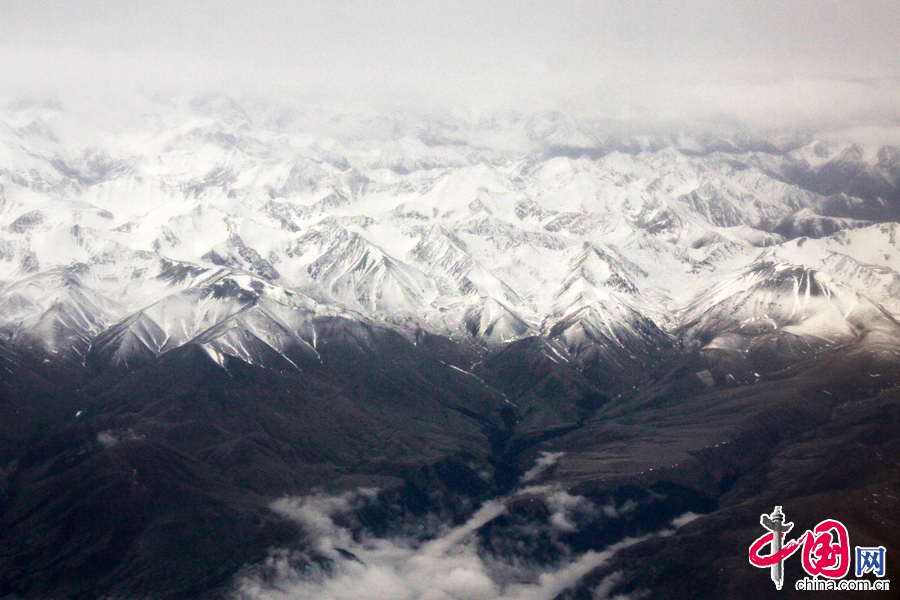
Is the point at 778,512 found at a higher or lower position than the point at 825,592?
higher

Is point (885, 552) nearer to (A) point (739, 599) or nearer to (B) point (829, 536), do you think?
(B) point (829, 536)

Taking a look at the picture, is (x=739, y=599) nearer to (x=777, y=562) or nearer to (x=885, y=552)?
(x=777, y=562)

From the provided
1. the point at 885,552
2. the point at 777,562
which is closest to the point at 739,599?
the point at 777,562

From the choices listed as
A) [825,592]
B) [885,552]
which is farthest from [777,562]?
[885,552]

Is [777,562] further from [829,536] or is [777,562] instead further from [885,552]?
[885,552]

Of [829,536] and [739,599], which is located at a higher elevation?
[829,536]

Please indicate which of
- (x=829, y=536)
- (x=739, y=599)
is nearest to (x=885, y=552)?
(x=829, y=536)

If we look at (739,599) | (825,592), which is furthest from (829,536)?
(739,599)
